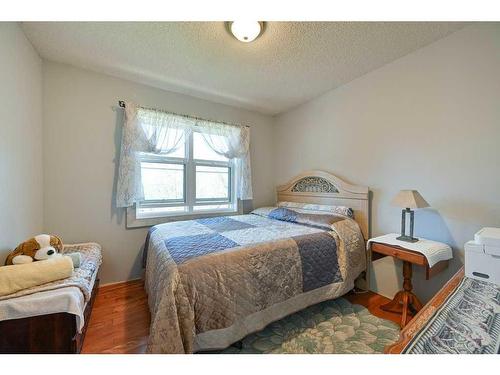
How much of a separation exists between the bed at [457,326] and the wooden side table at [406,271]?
0.49m

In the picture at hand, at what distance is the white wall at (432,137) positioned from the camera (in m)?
1.51

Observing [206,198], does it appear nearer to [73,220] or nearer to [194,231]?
[194,231]

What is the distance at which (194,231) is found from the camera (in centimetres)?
195

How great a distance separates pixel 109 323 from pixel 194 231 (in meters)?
0.96

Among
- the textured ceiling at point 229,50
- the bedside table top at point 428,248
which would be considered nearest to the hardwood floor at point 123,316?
the bedside table top at point 428,248

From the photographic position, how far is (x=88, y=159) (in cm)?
220

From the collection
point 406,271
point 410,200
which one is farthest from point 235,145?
point 406,271

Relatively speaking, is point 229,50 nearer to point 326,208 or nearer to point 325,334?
point 326,208

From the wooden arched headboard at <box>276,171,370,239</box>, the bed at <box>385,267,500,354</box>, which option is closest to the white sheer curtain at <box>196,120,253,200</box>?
the wooden arched headboard at <box>276,171,370,239</box>

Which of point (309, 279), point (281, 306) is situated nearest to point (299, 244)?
point (309, 279)

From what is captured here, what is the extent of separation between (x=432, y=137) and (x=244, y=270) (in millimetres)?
1958

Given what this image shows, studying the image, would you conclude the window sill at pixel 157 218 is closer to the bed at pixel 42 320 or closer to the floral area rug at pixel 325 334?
the bed at pixel 42 320

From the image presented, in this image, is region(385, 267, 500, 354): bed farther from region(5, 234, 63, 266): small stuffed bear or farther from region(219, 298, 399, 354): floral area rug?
region(5, 234, 63, 266): small stuffed bear
